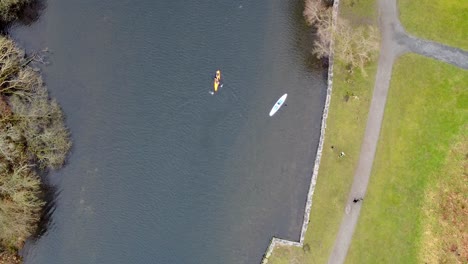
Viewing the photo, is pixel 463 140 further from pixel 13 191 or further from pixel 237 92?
pixel 13 191

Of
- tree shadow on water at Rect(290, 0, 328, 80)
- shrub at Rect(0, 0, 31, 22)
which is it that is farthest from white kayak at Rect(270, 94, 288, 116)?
shrub at Rect(0, 0, 31, 22)

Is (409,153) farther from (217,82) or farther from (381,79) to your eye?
(217,82)

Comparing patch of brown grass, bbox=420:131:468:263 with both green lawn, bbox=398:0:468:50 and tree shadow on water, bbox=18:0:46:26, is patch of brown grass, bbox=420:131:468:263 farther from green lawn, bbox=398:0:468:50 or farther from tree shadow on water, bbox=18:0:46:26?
tree shadow on water, bbox=18:0:46:26

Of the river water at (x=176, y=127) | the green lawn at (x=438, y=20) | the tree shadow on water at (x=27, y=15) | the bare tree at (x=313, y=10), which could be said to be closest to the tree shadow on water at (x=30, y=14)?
the tree shadow on water at (x=27, y=15)

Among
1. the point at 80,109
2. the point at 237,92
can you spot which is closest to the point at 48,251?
the point at 80,109

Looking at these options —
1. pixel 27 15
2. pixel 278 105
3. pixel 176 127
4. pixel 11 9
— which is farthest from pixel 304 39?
pixel 11 9

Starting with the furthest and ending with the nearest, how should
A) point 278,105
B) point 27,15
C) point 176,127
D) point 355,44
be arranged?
point 27,15
point 176,127
point 278,105
point 355,44
